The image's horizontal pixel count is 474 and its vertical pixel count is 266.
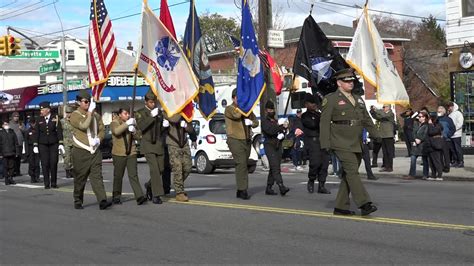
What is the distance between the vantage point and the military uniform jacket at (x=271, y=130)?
1199 cm

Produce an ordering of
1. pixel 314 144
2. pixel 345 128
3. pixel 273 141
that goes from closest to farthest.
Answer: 1. pixel 345 128
2. pixel 273 141
3. pixel 314 144

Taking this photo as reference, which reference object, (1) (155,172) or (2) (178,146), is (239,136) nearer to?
(2) (178,146)

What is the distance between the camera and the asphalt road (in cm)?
710

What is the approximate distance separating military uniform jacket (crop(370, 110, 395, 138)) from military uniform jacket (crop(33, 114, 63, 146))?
8.27 meters

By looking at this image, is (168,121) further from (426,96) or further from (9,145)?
(426,96)

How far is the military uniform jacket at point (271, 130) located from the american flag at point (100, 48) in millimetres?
3219

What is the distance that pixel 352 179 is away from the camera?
29.3ft

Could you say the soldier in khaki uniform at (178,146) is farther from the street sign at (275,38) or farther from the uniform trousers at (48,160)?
the street sign at (275,38)

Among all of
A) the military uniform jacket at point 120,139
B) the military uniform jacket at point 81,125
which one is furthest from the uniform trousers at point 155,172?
the military uniform jacket at point 81,125

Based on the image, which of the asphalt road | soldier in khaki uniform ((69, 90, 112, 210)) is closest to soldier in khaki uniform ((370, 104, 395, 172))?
the asphalt road

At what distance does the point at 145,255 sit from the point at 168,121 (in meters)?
4.32

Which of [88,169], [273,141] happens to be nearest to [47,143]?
[88,169]

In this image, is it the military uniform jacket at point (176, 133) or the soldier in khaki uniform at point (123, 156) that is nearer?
the military uniform jacket at point (176, 133)

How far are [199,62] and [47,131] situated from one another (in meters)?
4.86
